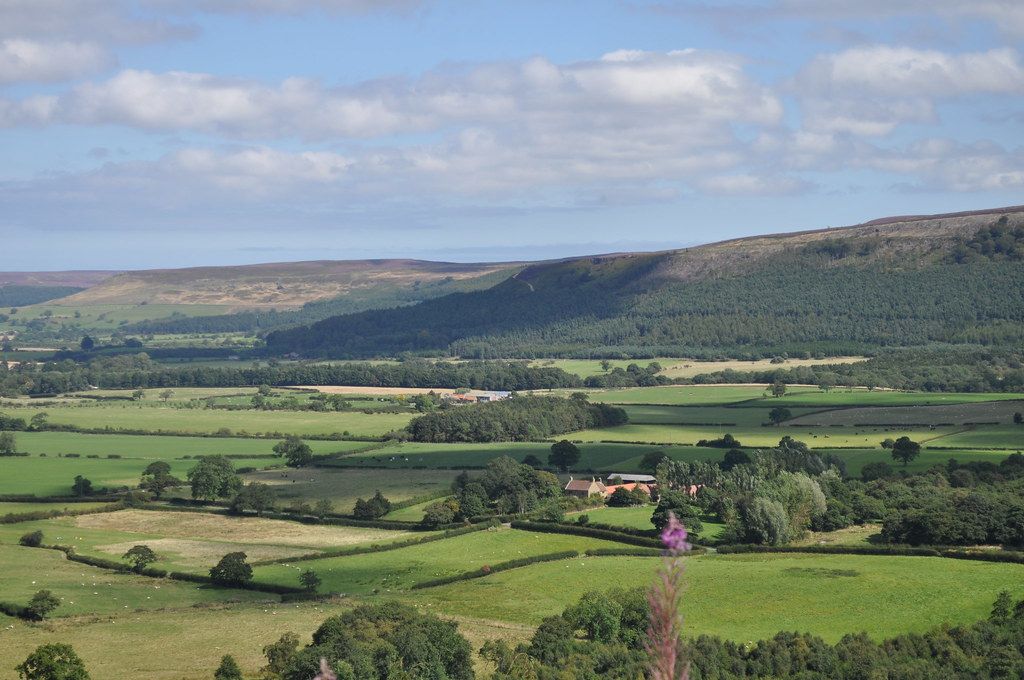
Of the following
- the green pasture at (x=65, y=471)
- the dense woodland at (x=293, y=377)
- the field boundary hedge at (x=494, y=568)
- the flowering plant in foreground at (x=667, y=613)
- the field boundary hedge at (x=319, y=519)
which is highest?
the flowering plant in foreground at (x=667, y=613)

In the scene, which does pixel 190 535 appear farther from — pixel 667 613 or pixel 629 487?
pixel 667 613

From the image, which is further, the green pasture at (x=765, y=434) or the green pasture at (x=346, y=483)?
the green pasture at (x=765, y=434)

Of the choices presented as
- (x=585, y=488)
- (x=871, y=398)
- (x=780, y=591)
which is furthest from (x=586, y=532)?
(x=871, y=398)

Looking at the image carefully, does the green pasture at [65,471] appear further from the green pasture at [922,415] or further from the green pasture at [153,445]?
the green pasture at [922,415]

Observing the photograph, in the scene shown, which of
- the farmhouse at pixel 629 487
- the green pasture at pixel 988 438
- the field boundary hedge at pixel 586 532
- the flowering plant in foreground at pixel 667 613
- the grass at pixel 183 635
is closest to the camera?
the flowering plant in foreground at pixel 667 613

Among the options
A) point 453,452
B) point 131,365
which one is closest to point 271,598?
point 453,452

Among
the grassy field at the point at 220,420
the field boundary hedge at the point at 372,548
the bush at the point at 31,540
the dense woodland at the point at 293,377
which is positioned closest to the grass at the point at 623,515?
the field boundary hedge at the point at 372,548

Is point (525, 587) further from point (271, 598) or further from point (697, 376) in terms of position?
point (697, 376)
